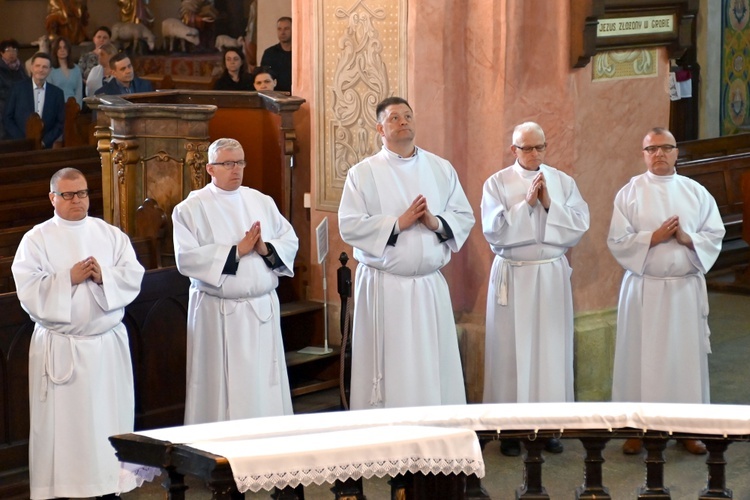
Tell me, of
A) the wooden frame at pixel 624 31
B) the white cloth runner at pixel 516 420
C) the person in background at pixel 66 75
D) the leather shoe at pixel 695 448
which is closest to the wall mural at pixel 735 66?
the person in background at pixel 66 75

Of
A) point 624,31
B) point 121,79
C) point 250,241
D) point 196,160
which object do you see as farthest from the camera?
point 121,79

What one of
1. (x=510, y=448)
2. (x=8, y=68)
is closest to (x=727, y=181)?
(x=510, y=448)

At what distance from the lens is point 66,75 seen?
13.7m

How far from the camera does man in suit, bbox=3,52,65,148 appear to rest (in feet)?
37.1

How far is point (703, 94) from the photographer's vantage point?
645 inches

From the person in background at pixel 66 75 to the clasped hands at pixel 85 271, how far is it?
25.3ft

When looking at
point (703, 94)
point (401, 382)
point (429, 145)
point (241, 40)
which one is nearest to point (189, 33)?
point (241, 40)

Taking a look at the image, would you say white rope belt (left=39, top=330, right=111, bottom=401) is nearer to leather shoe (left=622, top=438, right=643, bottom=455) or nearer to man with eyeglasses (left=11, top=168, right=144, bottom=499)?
man with eyeglasses (left=11, top=168, right=144, bottom=499)

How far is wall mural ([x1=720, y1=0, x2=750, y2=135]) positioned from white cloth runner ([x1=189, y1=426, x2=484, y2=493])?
14.6 metres

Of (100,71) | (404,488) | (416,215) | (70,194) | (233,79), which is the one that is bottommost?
(404,488)

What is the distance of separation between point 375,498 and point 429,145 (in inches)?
99.2

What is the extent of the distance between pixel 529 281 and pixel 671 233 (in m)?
0.83

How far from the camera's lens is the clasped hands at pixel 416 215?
662cm

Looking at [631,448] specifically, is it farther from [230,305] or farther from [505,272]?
[230,305]
